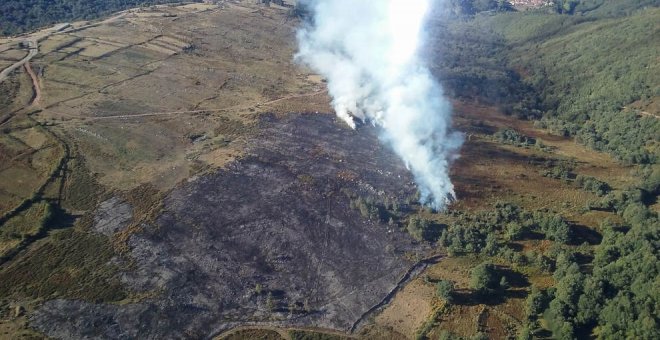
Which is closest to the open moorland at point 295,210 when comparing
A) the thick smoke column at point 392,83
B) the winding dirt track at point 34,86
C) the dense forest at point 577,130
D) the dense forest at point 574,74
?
the dense forest at point 577,130

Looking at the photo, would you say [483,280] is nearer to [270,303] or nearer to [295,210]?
[270,303]

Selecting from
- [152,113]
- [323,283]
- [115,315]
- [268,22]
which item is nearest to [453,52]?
[268,22]

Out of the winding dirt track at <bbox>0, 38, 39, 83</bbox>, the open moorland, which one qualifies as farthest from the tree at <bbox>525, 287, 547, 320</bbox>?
the winding dirt track at <bbox>0, 38, 39, 83</bbox>

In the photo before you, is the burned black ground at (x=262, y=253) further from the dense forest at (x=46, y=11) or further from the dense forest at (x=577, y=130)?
the dense forest at (x=46, y=11)

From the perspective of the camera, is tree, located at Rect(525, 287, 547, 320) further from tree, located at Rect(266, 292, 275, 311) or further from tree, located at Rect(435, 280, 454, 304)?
tree, located at Rect(266, 292, 275, 311)

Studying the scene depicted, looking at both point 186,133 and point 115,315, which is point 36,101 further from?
point 115,315

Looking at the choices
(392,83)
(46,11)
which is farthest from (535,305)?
(46,11)
